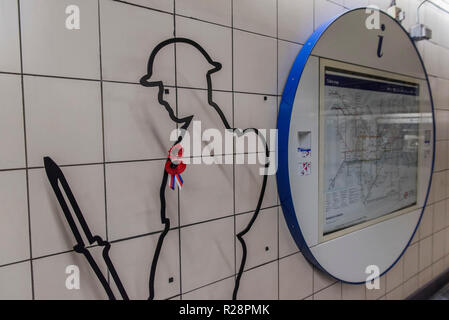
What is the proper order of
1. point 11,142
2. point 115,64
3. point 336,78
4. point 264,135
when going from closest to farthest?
point 11,142 < point 115,64 < point 264,135 < point 336,78

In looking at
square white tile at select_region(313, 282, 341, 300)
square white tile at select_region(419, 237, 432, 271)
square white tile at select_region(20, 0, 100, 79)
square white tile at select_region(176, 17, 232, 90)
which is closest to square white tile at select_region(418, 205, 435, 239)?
square white tile at select_region(419, 237, 432, 271)

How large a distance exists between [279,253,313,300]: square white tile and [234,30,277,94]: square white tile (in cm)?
65

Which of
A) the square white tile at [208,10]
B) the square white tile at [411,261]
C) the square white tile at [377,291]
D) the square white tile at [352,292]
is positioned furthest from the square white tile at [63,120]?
the square white tile at [411,261]

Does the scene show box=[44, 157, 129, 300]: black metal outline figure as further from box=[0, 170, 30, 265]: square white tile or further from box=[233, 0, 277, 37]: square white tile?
box=[233, 0, 277, 37]: square white tile

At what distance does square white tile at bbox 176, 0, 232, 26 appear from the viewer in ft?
2.67

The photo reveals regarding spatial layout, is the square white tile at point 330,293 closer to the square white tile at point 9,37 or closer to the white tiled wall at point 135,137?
the white tiled wall at point 135,137

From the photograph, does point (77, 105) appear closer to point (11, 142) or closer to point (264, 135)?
point (11, 142)

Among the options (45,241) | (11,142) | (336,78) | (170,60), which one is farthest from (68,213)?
(336,78)

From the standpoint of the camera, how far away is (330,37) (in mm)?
1073

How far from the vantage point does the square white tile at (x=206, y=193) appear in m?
0.84

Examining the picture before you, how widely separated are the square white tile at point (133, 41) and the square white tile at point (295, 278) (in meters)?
0.80

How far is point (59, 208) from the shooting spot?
66 centimetres

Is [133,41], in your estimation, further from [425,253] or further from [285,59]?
[425,253]
